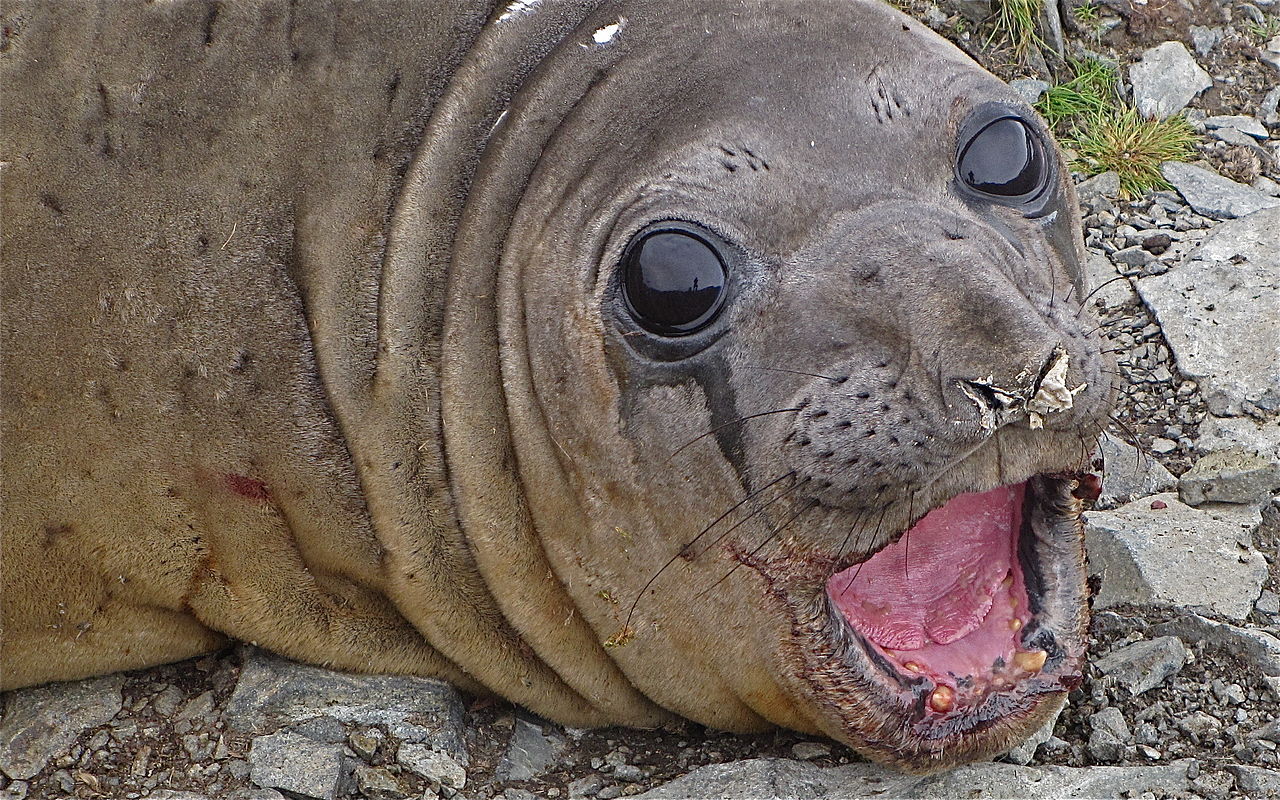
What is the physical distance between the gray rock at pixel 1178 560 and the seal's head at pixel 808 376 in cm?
61

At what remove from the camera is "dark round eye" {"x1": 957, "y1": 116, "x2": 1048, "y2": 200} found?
3721 mm

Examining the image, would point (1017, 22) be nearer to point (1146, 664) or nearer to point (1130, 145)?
point (1130, 145)

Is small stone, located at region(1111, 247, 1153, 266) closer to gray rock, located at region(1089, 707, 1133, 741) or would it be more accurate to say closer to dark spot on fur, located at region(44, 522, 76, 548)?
gray rock, located at region(1089, 707, 1133, 741)

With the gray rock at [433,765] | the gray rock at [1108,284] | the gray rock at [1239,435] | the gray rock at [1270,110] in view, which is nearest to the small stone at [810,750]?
the gray rock at [433,765]

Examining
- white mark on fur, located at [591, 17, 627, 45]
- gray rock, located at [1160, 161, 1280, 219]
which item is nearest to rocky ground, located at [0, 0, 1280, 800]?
gray rock, located at [1160, 161, 1280, 219]

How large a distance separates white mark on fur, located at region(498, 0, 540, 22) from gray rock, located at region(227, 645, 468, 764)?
184 centimetres

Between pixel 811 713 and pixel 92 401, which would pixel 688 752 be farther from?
pixel 92 401

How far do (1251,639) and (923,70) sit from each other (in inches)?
67.8

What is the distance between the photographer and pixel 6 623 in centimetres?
425

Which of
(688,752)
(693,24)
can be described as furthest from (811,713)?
(693,24)

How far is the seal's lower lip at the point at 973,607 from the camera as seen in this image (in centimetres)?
369

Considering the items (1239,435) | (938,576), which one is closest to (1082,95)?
(1239,435)

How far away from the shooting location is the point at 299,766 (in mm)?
3973

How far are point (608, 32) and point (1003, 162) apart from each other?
1.07 m
